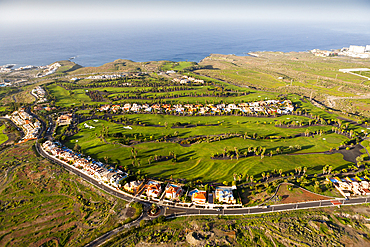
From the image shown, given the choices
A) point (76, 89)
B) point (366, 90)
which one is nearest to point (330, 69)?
point (366, 90)

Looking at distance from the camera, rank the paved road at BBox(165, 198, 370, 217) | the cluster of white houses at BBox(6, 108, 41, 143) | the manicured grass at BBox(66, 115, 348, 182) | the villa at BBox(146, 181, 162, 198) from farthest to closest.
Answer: the cluster of white houses at BBox(6, 108, 41, 143) < the manicured grass at BBox(66, 115, 348, 182) < the villa at BBox(146, 181, 162, 198) < the paved road at BBox(165, 198, 370, 217)

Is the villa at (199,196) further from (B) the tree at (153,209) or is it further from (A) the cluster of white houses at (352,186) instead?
(A) the cluster of white houses at (352,186)

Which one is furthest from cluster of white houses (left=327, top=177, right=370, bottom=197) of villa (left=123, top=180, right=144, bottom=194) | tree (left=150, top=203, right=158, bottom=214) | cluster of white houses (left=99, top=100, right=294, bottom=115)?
cluster of white houses (left=99, top=100, right=294, bottom=115)

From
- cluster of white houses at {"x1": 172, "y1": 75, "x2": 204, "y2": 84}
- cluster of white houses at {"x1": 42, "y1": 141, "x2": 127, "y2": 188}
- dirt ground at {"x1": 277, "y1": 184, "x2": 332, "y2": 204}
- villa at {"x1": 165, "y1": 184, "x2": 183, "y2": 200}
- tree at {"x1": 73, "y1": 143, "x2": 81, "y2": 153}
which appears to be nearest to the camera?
dirt ground at {"x1": 277, "y1": 184, "x2": 332, "y2": 204}

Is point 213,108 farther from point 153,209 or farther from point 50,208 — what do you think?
point 50,208

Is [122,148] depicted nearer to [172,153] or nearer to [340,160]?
[172,153]

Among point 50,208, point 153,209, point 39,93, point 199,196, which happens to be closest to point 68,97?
point 39,93

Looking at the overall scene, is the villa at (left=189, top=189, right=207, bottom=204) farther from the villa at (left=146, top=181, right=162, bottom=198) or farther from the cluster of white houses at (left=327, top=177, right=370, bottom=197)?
the cluster of white houses at (left=327, top=177, right=370, bottom=197)
